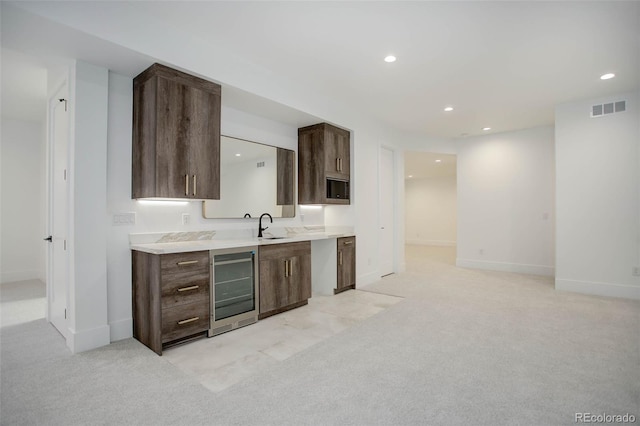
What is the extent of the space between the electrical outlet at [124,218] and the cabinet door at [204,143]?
2.01 ft

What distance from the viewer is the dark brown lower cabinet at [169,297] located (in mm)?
2641

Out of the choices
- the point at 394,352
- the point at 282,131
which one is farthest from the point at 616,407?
the point at 282,131

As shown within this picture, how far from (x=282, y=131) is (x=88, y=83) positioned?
92.4 inches

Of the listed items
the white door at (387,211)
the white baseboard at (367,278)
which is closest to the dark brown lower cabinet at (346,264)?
the white baseboard at (367,278)

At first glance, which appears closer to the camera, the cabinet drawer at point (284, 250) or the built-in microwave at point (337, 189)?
the cabinet drawer at point (284, 250)

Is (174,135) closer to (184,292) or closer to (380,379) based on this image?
(184,292)

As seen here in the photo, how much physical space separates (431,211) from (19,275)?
11.0 m

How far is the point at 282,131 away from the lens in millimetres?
4562

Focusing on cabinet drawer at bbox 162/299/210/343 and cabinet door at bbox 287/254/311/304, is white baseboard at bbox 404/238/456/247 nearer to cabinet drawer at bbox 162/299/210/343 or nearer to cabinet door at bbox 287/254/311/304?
cabinet door at bbox 287/254/311/304

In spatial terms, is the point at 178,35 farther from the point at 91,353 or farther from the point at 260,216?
the point at 91,353

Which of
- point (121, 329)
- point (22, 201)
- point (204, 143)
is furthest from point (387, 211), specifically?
point (22, 201)

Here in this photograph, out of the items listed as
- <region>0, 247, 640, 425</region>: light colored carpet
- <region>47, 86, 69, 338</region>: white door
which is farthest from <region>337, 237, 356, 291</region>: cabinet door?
<region>47, 86, 69, 338</region>: white door

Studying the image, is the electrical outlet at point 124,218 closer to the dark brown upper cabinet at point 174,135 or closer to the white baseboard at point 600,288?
the dark brown upper cabinet at point 174,135

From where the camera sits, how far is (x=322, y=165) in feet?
14.7
